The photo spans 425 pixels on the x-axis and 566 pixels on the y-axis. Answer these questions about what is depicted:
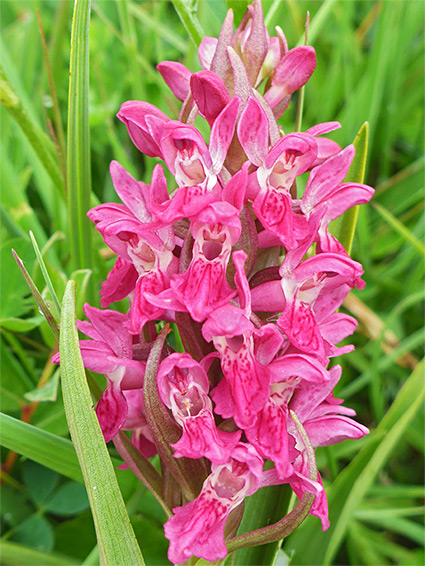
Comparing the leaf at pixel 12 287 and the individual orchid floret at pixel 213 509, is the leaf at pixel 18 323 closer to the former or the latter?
the leaf at pixel 12 287

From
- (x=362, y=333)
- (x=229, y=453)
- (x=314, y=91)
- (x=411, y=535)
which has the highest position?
(x=314, y=91)

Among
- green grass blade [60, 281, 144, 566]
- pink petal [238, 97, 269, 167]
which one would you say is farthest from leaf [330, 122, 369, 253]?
green grass blade [60, 281, 144, 566]

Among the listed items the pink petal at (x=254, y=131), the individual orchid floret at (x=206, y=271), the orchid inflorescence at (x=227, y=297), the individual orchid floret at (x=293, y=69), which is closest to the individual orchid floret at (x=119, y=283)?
the orchid inflorescence at (x=227, y=297)

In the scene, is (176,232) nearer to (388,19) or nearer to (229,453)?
(229,453)

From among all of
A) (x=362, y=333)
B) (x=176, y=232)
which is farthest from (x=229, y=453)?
(x=362, y=333)

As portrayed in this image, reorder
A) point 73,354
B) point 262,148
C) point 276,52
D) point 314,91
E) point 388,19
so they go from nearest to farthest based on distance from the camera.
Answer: point 73,354 → point 262,148 → point 276,52 → point 388,19 → point 314,91

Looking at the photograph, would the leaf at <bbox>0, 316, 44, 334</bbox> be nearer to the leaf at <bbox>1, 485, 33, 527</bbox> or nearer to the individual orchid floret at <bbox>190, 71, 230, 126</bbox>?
the leaf at <bbox>1, 485, 33, 527</bbox>
